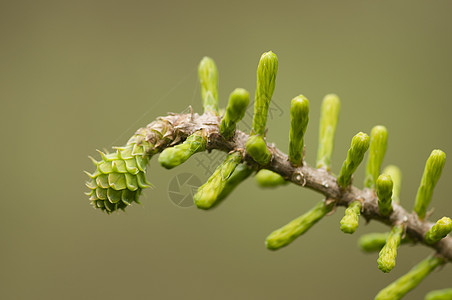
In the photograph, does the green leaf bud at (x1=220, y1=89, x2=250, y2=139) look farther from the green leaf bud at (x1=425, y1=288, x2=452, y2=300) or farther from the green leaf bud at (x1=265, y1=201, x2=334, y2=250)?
the green leaf bud at (x1=425, y1=288, x2=452, y2=300)

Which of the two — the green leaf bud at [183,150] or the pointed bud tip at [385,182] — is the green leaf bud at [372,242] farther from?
the green leaf bud at [183,150]

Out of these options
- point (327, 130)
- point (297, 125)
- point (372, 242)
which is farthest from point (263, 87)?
point (372, 242)

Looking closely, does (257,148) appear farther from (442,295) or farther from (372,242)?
(442,295)

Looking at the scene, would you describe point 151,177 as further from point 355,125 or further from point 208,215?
point 355,125

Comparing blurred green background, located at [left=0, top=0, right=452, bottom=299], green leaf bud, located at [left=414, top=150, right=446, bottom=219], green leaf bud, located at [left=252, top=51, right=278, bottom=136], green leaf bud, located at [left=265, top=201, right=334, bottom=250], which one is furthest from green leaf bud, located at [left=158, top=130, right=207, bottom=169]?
blurred green background, located at [left=0, top=0, right=452, bottom=299]

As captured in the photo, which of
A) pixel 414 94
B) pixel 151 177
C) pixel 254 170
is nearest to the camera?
pixel 254 170

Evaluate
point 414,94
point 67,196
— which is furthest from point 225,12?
point 67,196
